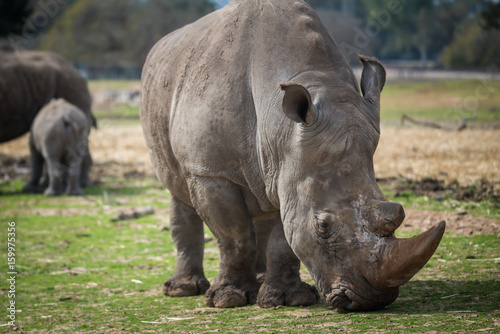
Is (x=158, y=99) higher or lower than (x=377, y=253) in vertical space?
higher

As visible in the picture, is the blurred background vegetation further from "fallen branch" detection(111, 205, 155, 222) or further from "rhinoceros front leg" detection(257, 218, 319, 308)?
"rhinoceros front leg" detection(257, 218, 319, 308)

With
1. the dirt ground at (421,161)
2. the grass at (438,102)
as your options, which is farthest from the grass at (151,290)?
the grass at (438,102)

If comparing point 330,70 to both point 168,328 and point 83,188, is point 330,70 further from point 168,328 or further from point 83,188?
point 83,188

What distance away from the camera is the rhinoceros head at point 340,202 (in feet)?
14.7

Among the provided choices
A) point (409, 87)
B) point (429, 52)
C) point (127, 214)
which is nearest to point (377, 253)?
point (127, 214)

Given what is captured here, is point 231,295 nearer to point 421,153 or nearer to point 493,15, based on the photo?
point 421,153

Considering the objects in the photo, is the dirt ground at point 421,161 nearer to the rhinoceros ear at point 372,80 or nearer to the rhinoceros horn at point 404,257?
the rhinoceros ear at point 372,80

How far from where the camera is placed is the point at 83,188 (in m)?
13.9

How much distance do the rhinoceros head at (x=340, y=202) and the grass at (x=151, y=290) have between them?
26cm

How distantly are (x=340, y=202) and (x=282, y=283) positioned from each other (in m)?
1.16

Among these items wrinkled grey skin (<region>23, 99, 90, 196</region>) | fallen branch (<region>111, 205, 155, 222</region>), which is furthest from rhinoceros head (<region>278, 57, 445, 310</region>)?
wrinkled grey skin (<region>23, 99, 90, 196</region>)

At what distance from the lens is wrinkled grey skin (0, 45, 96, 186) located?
13.8 m

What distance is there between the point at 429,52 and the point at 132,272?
4934 cm

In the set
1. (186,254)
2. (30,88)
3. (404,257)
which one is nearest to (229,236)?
(186,254)
